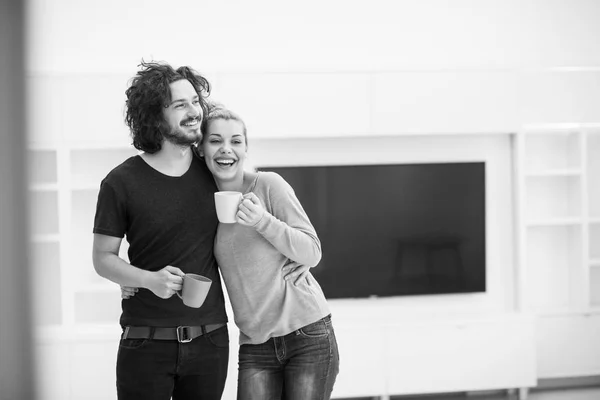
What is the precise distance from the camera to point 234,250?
1.87 metres

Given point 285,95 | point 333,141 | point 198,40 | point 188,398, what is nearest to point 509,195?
point 333,141

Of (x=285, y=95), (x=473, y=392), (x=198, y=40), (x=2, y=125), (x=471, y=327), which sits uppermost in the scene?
(x=198, y=40)

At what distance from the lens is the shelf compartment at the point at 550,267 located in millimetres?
4422

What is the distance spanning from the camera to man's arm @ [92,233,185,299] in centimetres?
174

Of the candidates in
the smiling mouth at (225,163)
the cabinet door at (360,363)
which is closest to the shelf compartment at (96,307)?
the cabinet door at (360,363)

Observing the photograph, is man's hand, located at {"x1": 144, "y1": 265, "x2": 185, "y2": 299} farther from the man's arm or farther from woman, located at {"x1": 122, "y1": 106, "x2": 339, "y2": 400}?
woman, located at {"x1": 122, "y1": 106, "x2": 339, "y2": 400}

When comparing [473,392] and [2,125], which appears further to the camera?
[473,392]

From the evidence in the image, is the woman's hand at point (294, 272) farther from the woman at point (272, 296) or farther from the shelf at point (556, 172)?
the shelf at point (556, 172)

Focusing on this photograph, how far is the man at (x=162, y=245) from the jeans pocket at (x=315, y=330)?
0.22m

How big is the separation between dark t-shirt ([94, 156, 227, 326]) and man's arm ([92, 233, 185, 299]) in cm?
4

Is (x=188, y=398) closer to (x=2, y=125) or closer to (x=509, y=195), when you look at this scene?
(x=2, y=125)

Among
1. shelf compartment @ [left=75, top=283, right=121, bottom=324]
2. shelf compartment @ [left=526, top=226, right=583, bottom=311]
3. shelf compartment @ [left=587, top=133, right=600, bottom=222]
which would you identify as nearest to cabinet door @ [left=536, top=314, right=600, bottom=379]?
shelf compartment @ [left=526, top=226, right=583, bottom=311]

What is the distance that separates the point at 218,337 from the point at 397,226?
2.50 meters

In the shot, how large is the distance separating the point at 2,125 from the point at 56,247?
145 inches
